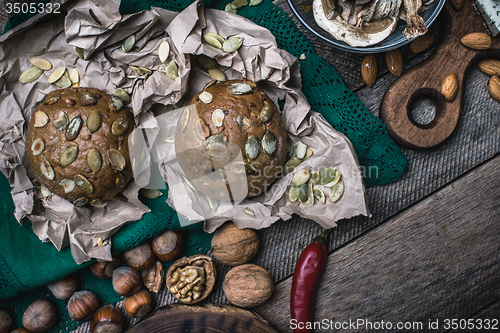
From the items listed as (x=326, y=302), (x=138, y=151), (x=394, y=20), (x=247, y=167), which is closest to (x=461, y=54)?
(x=394, y=20)

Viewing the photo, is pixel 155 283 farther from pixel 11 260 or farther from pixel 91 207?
pixel 11 260

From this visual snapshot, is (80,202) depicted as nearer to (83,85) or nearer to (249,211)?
(83,85)

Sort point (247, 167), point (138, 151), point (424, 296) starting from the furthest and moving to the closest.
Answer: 1. point (424, 296)
2. point (138, 151)
3. point (247, 167)

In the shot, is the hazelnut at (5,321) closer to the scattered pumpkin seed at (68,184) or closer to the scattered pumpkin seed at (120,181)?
the scattered pumpkin seed at (68,184)

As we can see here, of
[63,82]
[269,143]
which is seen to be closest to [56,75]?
[63,82]

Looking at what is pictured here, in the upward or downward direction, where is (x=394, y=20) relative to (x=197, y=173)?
upward

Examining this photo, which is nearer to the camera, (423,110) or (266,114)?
(266,114)

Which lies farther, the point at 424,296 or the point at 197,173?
the point at 424,296
